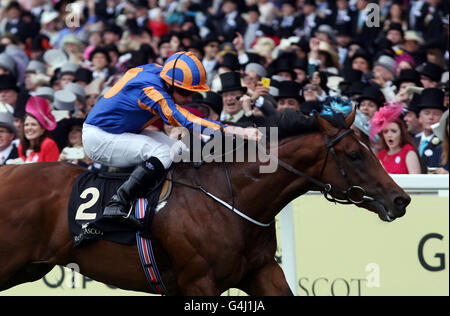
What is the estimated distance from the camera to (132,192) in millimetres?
5691

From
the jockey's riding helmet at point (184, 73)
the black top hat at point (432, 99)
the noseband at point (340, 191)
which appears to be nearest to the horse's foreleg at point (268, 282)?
the noseband at point (340, 191)

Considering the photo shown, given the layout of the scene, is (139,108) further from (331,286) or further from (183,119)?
(331,286)

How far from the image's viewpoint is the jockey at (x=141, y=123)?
18.5ft

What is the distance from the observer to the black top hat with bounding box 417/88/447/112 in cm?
864

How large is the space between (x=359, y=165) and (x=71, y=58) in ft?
28.8

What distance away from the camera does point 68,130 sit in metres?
8.82

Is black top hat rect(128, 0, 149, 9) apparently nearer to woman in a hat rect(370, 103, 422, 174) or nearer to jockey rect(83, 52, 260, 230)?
woman in a hat rect(370, 103, 422, 174)

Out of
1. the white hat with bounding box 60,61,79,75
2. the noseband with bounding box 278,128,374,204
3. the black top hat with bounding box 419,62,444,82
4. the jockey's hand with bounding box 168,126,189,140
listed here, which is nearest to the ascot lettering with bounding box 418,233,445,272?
the noseband with bounding box 278,128,374,204

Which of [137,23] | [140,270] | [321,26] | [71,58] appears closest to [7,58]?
[71,58]

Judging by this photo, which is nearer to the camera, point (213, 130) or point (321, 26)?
point (213, 130)

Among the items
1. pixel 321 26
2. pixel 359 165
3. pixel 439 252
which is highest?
pixel 321 26

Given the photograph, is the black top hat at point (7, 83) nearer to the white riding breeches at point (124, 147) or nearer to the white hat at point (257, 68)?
the white hat at point (257, 68)

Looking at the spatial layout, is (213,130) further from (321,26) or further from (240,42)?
(321,26)

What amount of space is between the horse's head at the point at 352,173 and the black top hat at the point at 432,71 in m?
4.59
